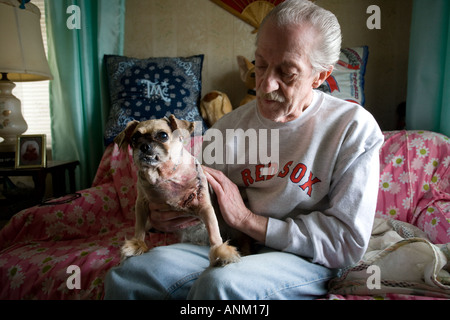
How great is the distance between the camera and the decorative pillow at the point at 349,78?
1720 millimetres

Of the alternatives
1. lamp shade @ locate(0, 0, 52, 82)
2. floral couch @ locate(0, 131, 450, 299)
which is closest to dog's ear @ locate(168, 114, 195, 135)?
floral couch @ locate(0, 131, 450, 299)

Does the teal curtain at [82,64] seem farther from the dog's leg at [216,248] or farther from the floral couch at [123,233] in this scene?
the dog's leg at [216,248]

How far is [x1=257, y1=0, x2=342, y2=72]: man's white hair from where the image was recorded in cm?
79

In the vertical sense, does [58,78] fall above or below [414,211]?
above

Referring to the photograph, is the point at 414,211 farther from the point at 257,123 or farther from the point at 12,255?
the point at 12,255

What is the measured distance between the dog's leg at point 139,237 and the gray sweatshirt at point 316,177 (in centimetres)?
35

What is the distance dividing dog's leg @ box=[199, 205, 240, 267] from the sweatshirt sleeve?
141 millimetres

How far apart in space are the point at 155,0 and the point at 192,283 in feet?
6.96

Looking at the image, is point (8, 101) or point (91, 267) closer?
point (91, 267)

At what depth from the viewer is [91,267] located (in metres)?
1.02

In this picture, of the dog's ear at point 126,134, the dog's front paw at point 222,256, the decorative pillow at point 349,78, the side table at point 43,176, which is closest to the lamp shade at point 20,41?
the side table at point 43,176

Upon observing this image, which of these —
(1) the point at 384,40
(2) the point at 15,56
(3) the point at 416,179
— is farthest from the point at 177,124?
(1) the point at 384,40

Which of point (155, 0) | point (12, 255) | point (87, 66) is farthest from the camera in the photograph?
point (155, 0)
